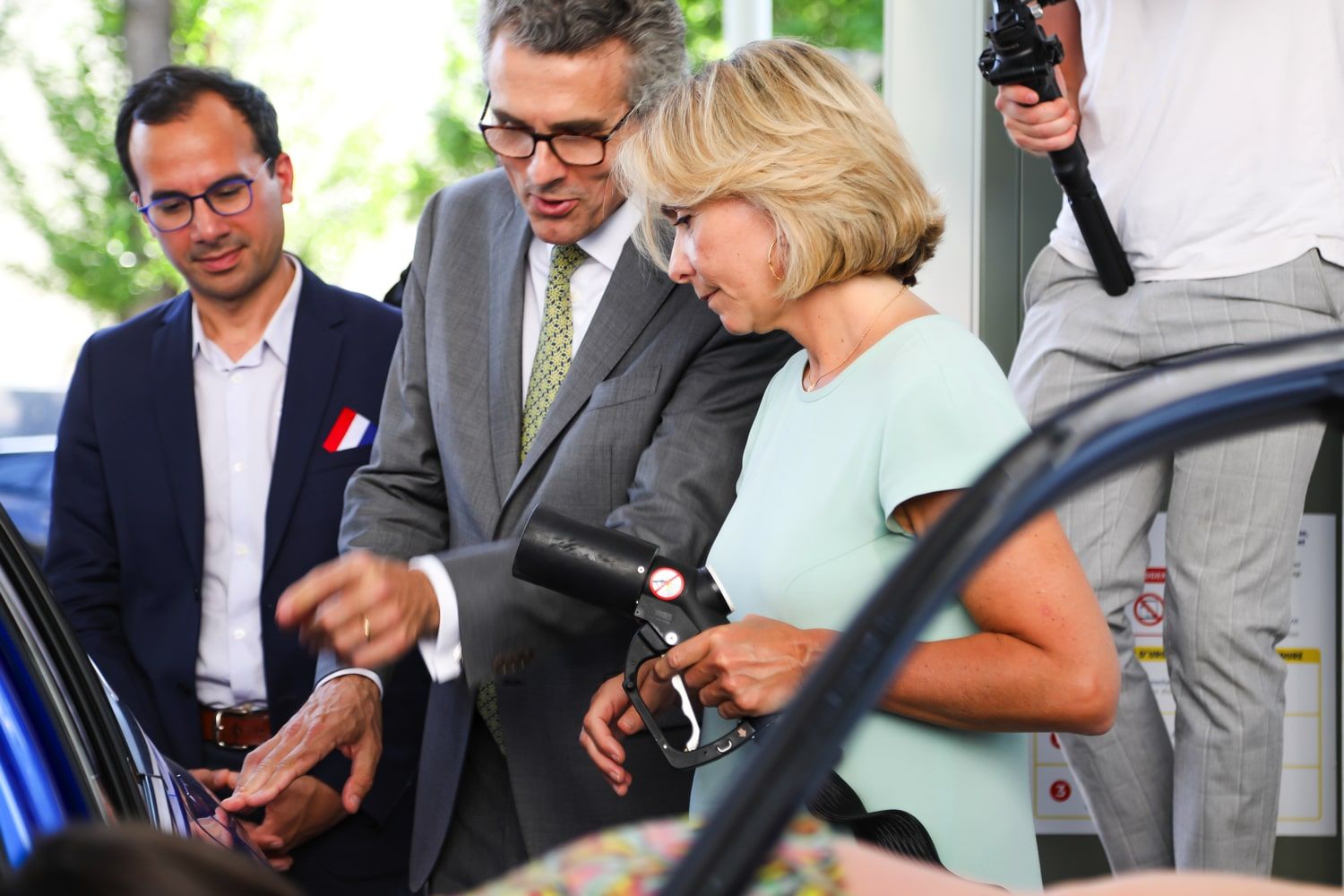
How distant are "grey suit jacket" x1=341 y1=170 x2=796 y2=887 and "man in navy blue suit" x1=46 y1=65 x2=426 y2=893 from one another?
1.12 feet

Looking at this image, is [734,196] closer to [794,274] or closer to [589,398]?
[794,274]

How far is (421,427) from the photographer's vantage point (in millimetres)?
2193

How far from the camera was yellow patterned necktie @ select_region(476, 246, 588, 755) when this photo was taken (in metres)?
2.03

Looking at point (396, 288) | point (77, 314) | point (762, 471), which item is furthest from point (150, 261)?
point (762, 471)

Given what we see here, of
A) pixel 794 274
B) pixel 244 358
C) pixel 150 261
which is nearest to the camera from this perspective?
pixel 794 274

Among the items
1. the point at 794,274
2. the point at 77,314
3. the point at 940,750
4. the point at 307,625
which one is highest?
the point at 794,274

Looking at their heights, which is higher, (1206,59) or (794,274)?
(1206,59)

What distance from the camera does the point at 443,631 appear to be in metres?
1.73

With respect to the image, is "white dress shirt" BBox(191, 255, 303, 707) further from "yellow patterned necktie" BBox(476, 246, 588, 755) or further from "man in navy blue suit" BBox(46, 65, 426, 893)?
"yellow patterned necktie" BBox(476, 246, 588, 755)

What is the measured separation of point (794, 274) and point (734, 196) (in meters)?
0.14

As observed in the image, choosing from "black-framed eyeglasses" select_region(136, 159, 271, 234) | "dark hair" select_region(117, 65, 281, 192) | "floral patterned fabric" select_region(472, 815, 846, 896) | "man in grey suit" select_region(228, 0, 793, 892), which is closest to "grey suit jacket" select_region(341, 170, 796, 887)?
"man in grey suit" select_region(228, 0, 793, 892)

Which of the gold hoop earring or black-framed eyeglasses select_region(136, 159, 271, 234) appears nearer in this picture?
the gold hoop earring

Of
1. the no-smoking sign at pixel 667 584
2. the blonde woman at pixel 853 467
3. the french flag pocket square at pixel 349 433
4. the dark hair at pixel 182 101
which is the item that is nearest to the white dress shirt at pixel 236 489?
the french flag pocket square at pixel 349 433

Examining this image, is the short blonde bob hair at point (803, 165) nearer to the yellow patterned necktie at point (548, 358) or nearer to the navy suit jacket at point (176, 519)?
the yellow patterned necktie at point (548, 358)
